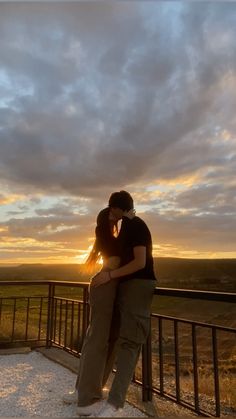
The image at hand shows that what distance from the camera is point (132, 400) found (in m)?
2.75

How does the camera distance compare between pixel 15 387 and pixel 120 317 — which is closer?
pixel 120 317

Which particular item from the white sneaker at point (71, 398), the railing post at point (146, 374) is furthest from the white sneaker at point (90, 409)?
the railing post at point (146, 374)

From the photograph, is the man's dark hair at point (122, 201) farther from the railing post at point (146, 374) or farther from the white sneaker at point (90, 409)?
the white sneaker at point (90, 409)

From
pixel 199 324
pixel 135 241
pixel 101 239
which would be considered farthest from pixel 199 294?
pixel 101 239

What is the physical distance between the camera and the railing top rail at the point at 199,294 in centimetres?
201

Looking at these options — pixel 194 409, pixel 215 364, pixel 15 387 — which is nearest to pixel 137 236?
pixel 215 364

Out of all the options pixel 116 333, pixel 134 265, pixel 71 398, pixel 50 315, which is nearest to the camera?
pixel 134 265

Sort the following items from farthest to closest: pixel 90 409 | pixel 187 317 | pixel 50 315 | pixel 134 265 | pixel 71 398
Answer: pixel 187 317
pixel 50 315
pixel 71 398
pixel 90 409
pixel 134 265

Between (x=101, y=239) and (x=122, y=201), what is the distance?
31 cm

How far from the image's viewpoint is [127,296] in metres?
2.36

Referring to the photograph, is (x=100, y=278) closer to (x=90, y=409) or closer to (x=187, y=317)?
(x=90, y=409)

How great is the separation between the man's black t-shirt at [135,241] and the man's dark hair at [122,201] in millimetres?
88

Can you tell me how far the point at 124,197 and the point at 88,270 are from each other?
58 cm

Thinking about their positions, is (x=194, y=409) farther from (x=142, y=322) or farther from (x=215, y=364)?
(x=142, y=322)
